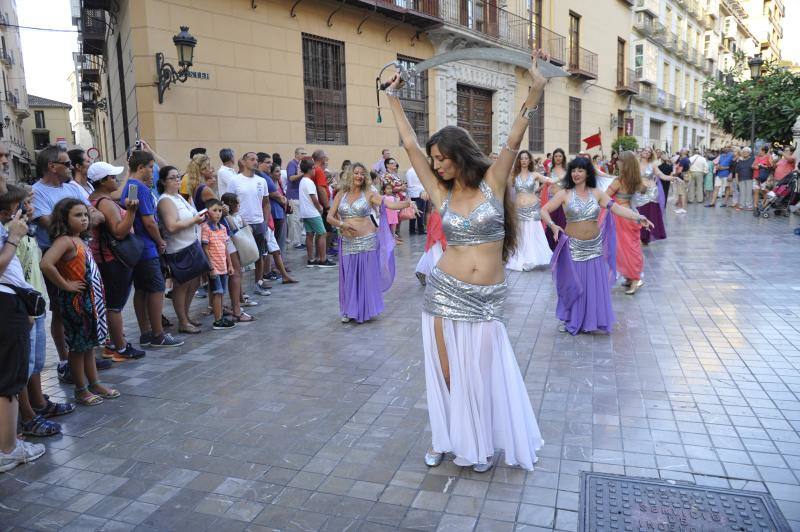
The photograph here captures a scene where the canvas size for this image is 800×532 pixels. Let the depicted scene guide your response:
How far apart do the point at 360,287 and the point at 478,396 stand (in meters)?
3.46

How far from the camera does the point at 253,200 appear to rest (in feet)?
26.2

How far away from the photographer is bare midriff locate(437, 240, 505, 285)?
3.12 m

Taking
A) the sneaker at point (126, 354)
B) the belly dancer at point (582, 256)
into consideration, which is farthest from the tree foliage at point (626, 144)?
the sneaker at point (126, 354)

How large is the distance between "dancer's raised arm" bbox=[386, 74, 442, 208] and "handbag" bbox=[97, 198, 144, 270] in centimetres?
307

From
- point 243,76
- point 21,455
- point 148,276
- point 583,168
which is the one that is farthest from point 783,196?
point 21,455

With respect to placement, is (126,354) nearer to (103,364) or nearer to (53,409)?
(103,364)

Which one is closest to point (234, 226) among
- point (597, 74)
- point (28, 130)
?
point (597, 74)

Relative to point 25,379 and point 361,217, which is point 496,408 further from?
point 361,217

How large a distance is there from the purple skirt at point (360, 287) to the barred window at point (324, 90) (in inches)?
302

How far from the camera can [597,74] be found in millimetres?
26766

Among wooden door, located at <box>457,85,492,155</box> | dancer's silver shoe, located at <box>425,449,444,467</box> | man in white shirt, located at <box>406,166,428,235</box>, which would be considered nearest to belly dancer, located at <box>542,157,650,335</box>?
dancer's silver shoe, located at <box>425,449,444,467</box>

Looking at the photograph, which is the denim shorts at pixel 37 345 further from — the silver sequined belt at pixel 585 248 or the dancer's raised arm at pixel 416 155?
the silver sequined belt at pixel 585 248

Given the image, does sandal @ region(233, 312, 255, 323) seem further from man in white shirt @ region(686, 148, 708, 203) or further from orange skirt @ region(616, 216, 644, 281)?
man in white shirt @ region(686, 148, 708, 203)

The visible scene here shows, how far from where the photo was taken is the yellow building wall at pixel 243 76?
10586 millimetres
